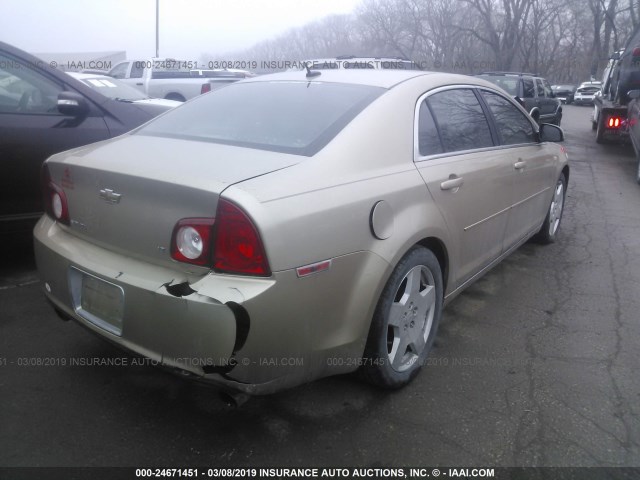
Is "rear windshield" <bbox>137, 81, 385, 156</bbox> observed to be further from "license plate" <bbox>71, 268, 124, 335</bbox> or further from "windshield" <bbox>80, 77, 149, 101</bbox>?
"windshield" <bbox>80, 77, 149, 101</bbox>

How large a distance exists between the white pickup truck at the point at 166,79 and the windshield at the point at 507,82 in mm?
7105

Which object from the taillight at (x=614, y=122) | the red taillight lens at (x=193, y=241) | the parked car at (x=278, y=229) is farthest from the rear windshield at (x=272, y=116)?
the taillight at (x=614, y=122)

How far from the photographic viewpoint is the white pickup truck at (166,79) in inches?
571

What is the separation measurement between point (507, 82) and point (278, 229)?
42.3 ft

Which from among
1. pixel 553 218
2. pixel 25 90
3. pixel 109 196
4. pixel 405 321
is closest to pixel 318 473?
pixel 405 321

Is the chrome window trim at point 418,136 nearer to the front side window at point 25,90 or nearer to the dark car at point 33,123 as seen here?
the dark car at point 33,123

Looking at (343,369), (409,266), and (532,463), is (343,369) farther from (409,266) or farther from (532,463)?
(532,463)

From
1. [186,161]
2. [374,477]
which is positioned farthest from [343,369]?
[186,161]

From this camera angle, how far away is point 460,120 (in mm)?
3209

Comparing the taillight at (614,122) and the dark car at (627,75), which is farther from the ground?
the dark car at (627,75)

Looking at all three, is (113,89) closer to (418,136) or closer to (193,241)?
(418,136)

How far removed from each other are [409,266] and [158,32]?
32572 millimetres

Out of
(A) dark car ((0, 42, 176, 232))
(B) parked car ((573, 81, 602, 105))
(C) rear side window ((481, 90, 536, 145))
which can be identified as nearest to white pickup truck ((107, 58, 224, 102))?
(A) dark car ((0, 42, 176, 232))

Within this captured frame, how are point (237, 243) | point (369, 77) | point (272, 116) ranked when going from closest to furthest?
1. point (237, 243)
2. point (272, 116)
3. point (369, 77)
